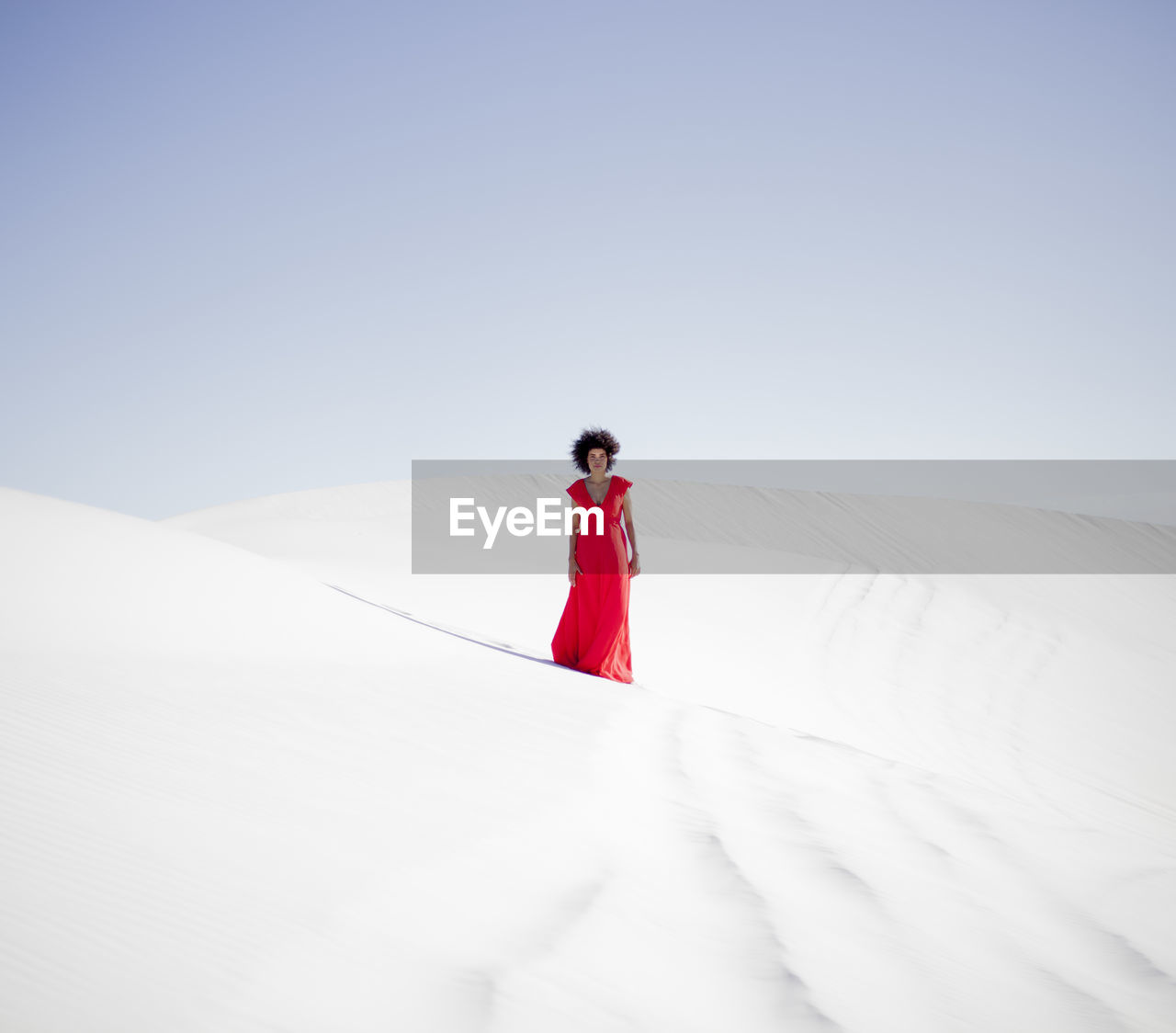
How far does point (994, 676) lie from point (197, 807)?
9926 millimetres

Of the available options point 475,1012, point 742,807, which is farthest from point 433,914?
point 742,807

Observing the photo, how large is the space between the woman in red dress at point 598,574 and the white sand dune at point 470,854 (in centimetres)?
53

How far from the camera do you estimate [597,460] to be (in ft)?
19.4

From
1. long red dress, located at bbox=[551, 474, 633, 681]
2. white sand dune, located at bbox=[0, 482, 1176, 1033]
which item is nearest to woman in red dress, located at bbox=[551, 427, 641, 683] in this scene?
long red dress, located at bbox=[551, 474, 633, 681]

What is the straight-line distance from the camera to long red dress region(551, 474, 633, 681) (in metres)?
5.82

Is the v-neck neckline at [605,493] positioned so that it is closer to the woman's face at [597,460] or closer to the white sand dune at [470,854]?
the woman's face at [597,460]

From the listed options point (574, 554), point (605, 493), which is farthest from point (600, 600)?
point (605, 493)

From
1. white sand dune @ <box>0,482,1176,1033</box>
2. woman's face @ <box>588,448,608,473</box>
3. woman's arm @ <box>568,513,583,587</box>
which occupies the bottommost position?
white sand dune @ <box>0,482,1176,1033</box>

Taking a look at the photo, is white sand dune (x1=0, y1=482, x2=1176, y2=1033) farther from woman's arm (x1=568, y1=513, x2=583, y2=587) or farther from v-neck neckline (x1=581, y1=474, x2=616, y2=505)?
v-neck neckline (x1=581, y1=474, x2=616, y2=505)

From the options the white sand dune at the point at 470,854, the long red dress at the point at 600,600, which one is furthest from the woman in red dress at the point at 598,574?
the white sand dune at the point at 470,854

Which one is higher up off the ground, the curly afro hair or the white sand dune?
the curly afro hair

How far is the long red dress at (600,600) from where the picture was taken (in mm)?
5816

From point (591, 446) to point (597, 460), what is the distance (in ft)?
0.53

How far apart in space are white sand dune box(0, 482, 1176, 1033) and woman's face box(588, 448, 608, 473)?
1.46 meters
